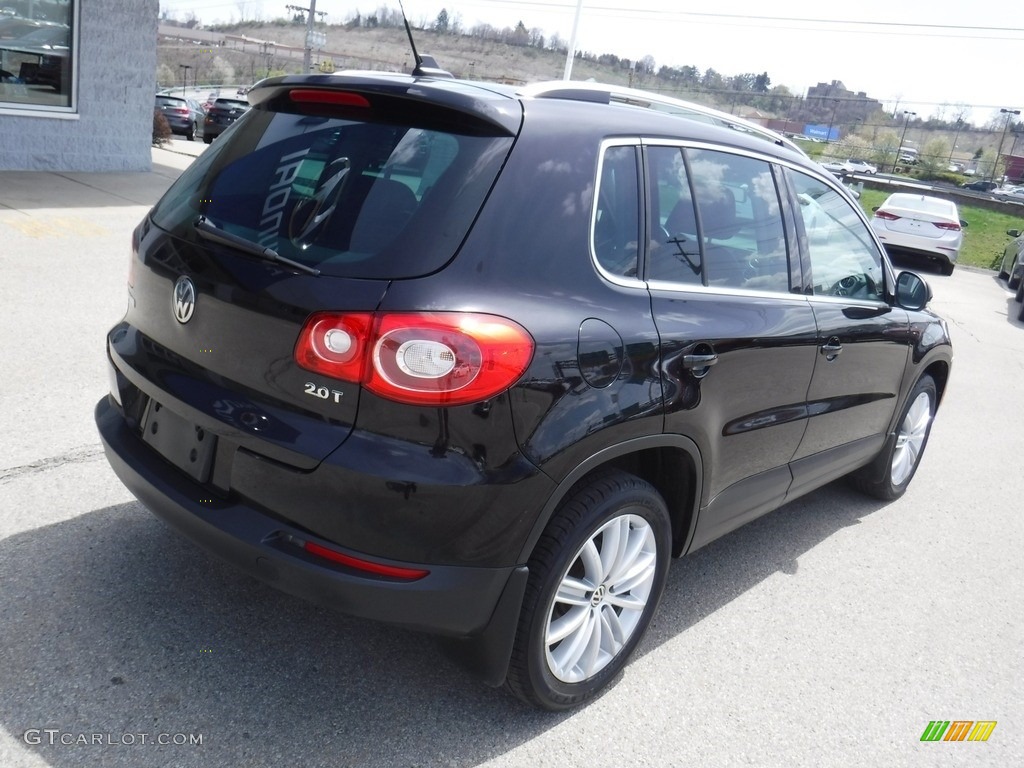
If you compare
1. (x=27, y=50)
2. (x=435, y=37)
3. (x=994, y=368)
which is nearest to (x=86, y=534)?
(x=994, y=368)

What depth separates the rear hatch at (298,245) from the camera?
2395 mm

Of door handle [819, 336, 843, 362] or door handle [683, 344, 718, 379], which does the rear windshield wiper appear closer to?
door handle [683, 344, 718, 379]

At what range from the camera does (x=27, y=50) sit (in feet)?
38.4

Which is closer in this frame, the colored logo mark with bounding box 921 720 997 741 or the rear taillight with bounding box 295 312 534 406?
the rear taillight with bounding box 295 312 534 406

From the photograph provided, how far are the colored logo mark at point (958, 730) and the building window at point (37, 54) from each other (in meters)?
12.4

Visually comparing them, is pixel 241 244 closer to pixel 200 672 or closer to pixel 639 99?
pixel 200 672

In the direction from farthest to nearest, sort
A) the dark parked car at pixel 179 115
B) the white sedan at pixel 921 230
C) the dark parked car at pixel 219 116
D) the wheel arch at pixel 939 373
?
the dark parked car at pixel 179 115
the dark parked car at pixel 219 116
the white sedan at pixel 921 230
the wheel arch at pixel 939 373

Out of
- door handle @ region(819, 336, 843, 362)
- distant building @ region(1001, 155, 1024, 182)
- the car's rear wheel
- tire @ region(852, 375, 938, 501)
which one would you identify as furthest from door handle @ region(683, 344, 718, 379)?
distant building @ region(1001, 155, 1024, 182)

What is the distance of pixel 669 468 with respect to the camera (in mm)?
3158

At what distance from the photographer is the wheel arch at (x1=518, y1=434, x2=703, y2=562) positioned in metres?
2.71

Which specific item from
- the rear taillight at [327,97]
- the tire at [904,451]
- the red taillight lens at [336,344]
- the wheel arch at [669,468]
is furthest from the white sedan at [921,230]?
the red taillight lens at [336,344]

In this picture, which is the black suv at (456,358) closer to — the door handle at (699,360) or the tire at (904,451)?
the door handle at (699,360)

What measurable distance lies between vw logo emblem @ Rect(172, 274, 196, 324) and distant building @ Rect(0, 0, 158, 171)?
10818mm

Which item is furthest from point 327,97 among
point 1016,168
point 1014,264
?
point 1016,168
